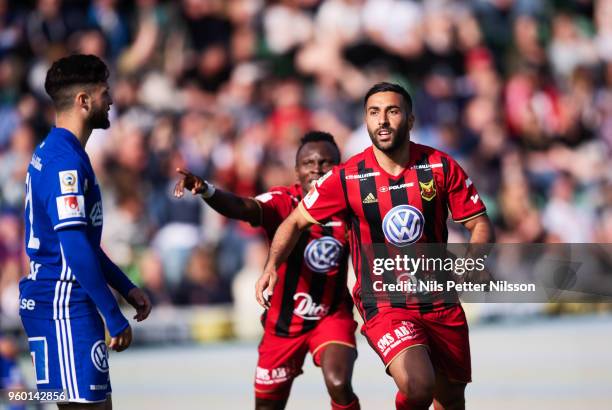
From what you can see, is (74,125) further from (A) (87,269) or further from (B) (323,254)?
(B) (323,254)

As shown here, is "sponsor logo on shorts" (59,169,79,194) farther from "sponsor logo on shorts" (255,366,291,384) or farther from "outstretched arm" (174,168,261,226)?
"sponsor logo on shorts" (255,366,291,384)

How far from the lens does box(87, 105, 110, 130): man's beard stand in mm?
5637

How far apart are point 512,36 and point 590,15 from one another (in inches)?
52.9

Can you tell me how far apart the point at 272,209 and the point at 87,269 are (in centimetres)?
231

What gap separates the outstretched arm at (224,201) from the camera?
6891mm

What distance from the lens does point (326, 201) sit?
6.46 meters

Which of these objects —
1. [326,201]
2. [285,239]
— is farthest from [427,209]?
[285,239]

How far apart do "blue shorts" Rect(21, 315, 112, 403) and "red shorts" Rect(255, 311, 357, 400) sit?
2.12m

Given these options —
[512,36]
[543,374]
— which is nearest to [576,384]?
[543,374]

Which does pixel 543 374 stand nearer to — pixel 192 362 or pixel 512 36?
pixel 192 362

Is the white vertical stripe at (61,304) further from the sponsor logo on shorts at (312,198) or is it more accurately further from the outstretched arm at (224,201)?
the sponsor logo on shorts at (312,198)

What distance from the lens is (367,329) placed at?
6.52 m

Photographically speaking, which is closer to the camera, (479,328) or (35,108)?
(479,328)

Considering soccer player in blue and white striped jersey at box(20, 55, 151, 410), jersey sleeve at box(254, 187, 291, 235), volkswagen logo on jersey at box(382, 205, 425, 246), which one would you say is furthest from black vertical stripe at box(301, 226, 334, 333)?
soccer player in blue and white striped jersey at box(20, 55, 151, 410)
